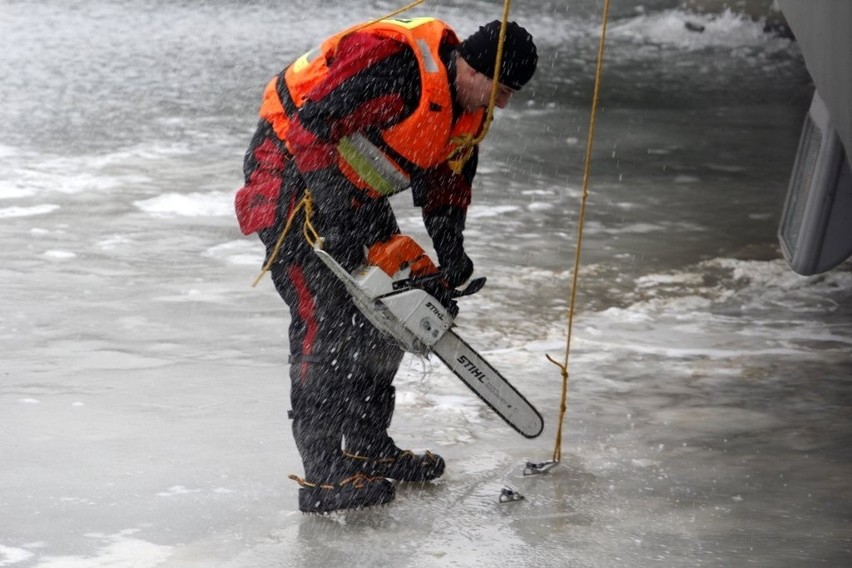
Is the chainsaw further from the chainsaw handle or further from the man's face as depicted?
the man's face

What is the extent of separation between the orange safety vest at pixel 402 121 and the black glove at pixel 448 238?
210 millimetres

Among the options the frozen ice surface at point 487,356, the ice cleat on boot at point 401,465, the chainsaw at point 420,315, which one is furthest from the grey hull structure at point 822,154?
the ice cleat on boot at point 401,465

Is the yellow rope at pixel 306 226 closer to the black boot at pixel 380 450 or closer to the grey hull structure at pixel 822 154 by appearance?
the black boot at pixel 380 450

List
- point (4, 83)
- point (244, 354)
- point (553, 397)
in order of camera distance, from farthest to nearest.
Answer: point (4, 83) < point (244, 354) < point (553, 397)

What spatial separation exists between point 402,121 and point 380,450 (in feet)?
3.66

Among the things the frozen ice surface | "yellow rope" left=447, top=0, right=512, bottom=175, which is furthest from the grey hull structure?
"yellow rope" left=447, top=0, right=512, bottom=175

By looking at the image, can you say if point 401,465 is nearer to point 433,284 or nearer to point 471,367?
point 471,367

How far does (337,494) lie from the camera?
13.4 ft

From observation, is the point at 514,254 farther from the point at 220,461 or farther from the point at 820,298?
the point at 220,461

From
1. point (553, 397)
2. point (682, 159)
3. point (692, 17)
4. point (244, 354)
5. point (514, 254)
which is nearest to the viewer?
point (553, 397)

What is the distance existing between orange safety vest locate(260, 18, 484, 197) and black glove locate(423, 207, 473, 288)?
0.69 feet

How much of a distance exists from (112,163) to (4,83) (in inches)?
122

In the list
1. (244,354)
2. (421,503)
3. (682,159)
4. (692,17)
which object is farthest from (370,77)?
(692,17)

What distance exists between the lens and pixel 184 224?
299 inches
